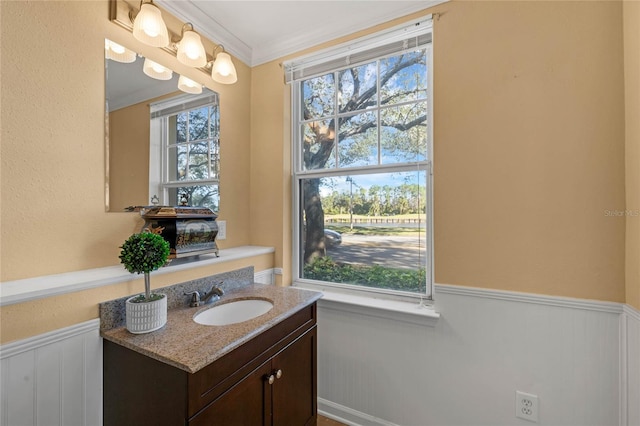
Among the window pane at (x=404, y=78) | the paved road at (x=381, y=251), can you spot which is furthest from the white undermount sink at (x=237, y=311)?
the window pane at (x=404, y=78)

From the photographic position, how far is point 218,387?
902 mm

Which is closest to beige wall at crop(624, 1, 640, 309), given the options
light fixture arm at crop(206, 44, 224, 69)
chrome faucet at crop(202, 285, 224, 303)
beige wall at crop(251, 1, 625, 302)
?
beige wall at crop(251, 1, 625, 302)

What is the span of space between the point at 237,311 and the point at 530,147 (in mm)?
1643

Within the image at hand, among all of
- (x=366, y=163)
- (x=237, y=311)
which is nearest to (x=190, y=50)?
(x=366, y=163)

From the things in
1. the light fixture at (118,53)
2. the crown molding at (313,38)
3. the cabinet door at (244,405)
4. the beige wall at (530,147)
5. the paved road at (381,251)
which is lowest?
the cabinet door at (244,405)

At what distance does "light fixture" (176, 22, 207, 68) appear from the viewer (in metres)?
1.44

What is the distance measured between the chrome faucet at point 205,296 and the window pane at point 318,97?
1310 millimetres

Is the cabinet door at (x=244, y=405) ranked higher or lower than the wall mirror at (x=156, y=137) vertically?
lower

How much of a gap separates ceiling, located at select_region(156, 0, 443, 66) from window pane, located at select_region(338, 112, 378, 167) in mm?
535

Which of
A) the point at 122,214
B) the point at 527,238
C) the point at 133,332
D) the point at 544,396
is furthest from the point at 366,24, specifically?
the point at 544,396

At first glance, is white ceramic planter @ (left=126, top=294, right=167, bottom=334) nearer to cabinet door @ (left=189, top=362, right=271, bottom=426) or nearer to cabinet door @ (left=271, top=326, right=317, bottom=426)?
cabinet door @ (left=189, top=362, right=271, bottom=426)

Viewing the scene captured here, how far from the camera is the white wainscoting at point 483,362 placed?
3.75 ft

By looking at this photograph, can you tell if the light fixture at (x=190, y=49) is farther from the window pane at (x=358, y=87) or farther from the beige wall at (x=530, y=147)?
the beige wall at (x=530, y=147)

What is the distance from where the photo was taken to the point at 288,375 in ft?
3.99
